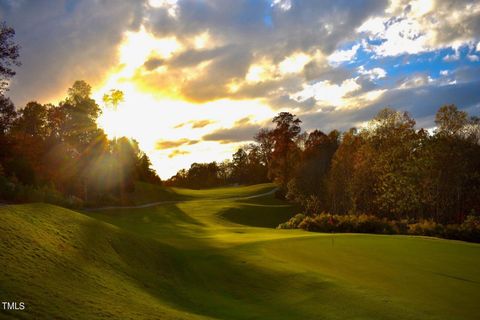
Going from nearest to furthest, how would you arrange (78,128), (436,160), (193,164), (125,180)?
(436,160) < (78,128) < (125,180) < (193,164)

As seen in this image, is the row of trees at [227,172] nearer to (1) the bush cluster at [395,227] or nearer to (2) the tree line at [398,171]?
(2) the tree line at [398,171]

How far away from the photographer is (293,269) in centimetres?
1741

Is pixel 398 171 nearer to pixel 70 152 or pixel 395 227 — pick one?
pixel 395 227

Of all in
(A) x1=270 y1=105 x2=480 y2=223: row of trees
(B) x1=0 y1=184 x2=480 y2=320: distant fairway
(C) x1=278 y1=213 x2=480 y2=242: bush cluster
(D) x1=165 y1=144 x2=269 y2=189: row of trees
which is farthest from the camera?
(D) x1=165 y1=144 x2=269 y2=189: row of trees

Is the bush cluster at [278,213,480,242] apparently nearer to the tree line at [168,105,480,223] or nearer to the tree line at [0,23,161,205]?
the tree line at [168,105,480,223]

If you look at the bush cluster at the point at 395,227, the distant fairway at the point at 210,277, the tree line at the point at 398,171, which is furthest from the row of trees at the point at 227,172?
the distant fairway at the point at 210,277

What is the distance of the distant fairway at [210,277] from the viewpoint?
9.59 meters

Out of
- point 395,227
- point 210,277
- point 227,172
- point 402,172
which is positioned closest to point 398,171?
point 402,172

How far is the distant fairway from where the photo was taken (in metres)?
9.59

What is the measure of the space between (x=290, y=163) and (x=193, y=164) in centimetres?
8432

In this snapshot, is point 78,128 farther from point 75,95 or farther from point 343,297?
point 343,297

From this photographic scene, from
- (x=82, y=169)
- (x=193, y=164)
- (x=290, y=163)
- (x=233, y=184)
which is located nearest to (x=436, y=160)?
(x=290, y=163)

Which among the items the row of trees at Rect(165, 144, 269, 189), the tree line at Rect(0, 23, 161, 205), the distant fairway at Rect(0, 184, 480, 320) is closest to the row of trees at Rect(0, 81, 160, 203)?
the tree line at Rect(0, 23, 161, 205)

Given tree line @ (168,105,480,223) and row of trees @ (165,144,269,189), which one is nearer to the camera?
tree line @ (168,105,480,223)
